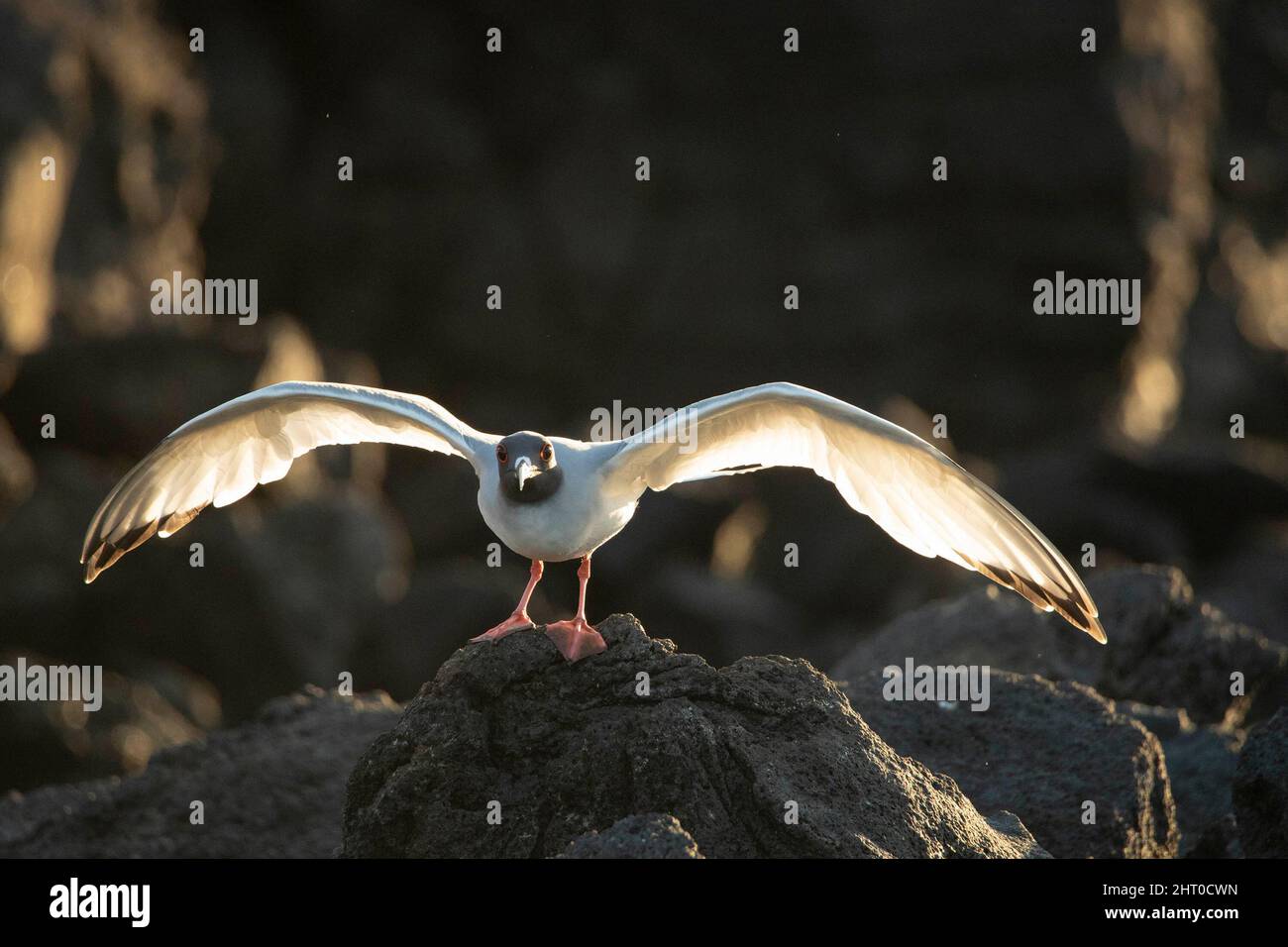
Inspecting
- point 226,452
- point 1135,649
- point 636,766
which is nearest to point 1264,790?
point 1135,649

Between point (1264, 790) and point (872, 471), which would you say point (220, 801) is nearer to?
point (872, 471)

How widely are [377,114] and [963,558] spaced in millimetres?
26877

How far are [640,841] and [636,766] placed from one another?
0.86 metres

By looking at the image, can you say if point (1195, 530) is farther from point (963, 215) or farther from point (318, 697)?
point (318, 697)

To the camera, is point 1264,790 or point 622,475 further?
point 1264,790

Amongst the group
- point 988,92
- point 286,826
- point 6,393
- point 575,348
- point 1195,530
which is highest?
point 988,92

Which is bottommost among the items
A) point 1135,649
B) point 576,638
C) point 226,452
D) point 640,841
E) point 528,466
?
point 640,841

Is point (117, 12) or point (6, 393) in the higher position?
point (117, 12)

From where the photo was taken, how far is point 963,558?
304 inches

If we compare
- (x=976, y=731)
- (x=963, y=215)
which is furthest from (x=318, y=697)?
(x=963, y=215)

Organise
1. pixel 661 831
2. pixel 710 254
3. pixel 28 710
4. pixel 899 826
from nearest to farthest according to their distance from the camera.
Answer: pixel 661 831, pixel 899 826, pixel 28 710, pixel 710 254

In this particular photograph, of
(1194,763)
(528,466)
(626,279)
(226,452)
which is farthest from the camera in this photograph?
(626,279)

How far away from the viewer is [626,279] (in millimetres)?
32125

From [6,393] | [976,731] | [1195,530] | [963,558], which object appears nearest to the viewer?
[963,558]
